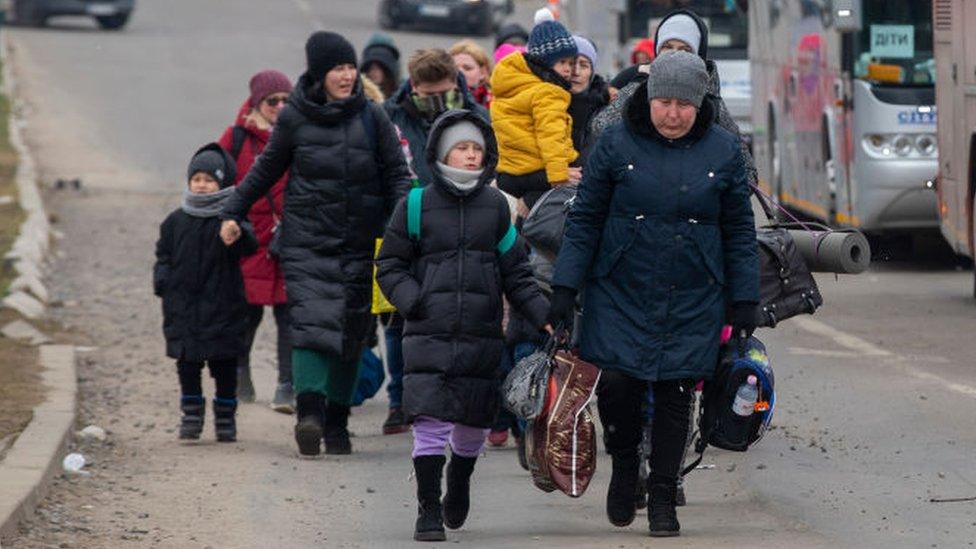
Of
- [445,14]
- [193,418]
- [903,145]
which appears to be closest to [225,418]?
[193,418]

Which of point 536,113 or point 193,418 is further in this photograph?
point 193,418

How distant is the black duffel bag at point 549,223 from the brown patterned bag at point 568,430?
0.70 metres

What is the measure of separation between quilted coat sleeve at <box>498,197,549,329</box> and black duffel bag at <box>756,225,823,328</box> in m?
0.73

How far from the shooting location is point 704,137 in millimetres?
7957

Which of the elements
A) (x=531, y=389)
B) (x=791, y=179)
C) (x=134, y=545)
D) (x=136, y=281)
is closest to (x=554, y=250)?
(x=531, y=389)

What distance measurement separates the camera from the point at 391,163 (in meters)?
10.3

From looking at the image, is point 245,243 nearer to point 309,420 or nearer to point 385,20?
point 309,420

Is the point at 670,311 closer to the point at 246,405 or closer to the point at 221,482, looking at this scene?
the point at 221,482

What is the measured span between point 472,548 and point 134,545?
46.7 inches

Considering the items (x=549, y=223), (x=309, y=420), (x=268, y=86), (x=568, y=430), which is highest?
(x=268, y=86)

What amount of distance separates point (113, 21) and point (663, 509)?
4063cm

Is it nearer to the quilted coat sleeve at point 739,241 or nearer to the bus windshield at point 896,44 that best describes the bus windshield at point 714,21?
the bus windshield at point 896,44

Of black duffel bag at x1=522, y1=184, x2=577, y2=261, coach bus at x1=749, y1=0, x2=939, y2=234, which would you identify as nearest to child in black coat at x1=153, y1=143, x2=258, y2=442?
black duffel bag at x1=522, y1=184, x2=577, y2=261

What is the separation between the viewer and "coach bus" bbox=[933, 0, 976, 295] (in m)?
15.5
